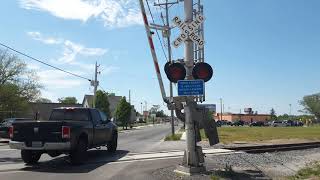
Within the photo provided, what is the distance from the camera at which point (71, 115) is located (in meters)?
19.6

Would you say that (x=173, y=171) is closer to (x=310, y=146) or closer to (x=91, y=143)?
(x=91, y=143)

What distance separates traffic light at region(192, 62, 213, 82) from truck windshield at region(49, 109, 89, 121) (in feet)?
21.9

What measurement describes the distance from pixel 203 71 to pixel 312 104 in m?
168

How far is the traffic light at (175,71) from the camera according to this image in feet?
45.5

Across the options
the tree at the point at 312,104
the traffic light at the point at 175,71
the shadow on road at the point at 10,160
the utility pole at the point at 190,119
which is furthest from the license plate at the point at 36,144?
the tree at the point at 312,104

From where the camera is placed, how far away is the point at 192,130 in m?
A: 14.1

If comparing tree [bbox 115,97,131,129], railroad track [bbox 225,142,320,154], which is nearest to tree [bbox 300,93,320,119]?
tree [bbox 115,97,131,129]

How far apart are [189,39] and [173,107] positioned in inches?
77.7

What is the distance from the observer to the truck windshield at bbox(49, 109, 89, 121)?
63.9ft

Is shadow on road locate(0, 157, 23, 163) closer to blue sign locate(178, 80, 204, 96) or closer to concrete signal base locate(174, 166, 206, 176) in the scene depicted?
concrete signal base locate(174, 166, 206, 176)

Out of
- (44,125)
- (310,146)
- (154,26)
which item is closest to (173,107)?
(44,125)

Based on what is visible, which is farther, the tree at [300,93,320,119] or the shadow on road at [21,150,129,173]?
the tree at [300,93,320,119]

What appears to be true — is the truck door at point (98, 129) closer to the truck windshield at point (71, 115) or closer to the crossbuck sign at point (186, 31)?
the truck windshield at point (71, 115)

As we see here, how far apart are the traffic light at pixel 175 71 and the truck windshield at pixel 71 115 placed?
635 centimetres
